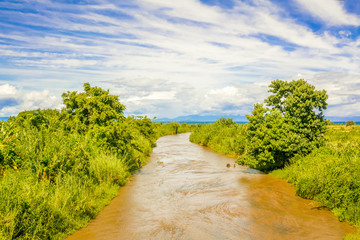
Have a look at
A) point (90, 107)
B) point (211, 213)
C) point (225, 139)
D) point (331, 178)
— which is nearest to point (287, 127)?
point (331, 178)

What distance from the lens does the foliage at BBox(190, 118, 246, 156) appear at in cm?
2691

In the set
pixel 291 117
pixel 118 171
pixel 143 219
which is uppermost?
pixel 291 117

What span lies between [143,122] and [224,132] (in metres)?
12.7

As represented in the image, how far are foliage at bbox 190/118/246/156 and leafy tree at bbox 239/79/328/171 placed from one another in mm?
2280

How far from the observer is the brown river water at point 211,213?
351 inches

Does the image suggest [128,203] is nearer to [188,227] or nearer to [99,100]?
[188,227]

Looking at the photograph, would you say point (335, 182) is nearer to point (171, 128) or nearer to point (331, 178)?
point (331, 178)

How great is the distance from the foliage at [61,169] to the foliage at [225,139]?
1006cm

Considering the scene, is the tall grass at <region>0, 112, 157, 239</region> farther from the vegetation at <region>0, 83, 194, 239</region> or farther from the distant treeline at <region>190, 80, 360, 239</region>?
the distant treeline at <region>190, 80, 360, 239</region>

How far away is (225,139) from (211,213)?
71.2ft

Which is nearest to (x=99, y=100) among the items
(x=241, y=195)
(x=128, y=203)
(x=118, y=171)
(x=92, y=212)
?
(x=118, y=171)

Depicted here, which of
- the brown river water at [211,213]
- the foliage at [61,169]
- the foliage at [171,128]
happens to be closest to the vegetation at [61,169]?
the foliage at [61,169]

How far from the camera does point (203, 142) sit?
4019 centimetres

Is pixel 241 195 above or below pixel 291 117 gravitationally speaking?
below
